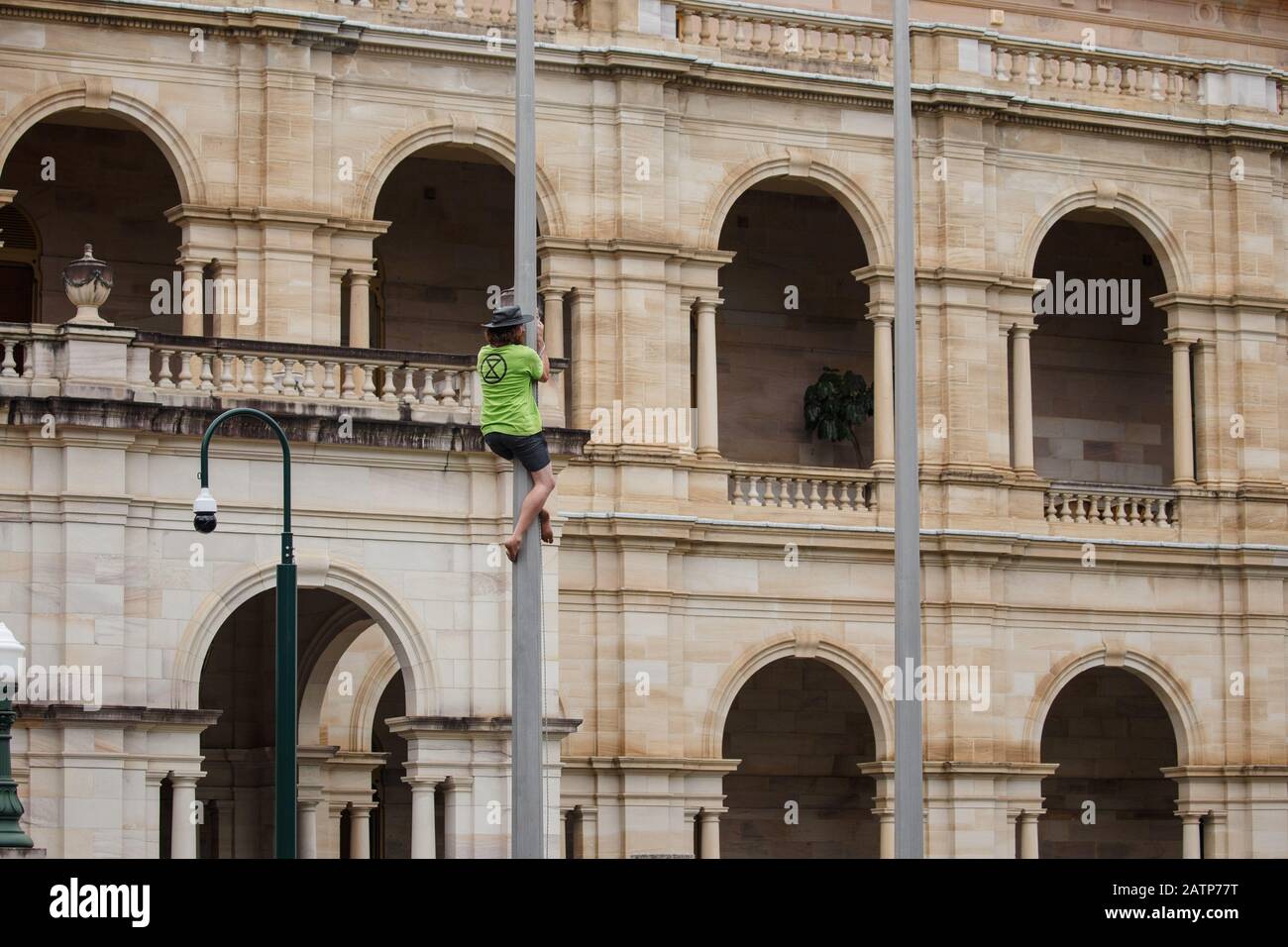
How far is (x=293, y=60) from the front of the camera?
3111 cm

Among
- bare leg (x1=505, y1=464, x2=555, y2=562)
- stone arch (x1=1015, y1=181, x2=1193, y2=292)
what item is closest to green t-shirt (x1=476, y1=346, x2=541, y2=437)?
bare leg (x1=505, y1=464, x2=555, y2=562)

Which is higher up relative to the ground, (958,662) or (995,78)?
(995,78)

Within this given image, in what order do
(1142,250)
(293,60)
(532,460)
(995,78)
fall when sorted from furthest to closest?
1. (1142,250)
2. (995,78)
3. (293,60)
4. (532,460)

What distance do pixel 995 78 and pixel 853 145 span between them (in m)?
2.48

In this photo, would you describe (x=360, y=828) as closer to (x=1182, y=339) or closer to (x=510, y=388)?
(x=1182, y=339)

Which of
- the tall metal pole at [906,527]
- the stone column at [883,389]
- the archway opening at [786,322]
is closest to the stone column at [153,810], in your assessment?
the tall metal pole at [906,527]

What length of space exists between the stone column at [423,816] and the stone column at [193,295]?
313 inches

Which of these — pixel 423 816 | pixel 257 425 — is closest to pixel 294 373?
pixel 257 425

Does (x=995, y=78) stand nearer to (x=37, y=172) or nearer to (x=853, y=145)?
(x=853, y=145)

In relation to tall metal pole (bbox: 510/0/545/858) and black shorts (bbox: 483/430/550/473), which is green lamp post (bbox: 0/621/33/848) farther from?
black shorts (bbox: 483/430/550/473)
